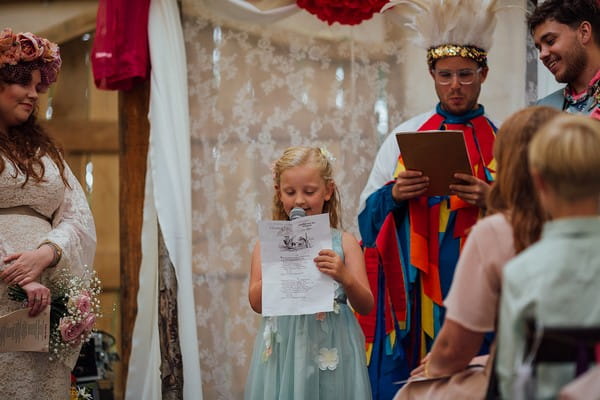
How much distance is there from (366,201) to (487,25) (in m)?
0.91

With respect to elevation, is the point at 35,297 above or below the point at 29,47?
below

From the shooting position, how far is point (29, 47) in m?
3.05

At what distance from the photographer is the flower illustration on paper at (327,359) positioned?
288cm

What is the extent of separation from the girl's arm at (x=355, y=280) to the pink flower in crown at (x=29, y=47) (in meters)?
1.33

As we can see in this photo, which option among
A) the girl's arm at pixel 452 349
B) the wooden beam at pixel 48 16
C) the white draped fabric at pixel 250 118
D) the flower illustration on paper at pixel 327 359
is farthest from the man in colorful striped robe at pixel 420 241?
the wooden beam at pixel 48 16

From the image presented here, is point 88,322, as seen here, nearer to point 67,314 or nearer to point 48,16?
point 67,314

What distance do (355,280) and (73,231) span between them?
1075 mm

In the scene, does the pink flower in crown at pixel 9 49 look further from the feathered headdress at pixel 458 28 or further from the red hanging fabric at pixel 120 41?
the feathered headdress at pixel 458 28

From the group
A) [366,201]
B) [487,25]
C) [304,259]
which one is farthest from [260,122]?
[304,259]

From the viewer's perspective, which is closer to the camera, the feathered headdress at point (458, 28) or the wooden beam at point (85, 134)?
the feathered headdress at point (458, 28)

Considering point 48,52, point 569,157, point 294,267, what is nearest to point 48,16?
point 48,52

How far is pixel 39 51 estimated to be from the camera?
3066 mm

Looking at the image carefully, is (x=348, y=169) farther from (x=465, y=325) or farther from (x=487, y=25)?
(x=465, y=325)

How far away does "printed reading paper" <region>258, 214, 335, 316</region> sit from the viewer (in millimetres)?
2775
